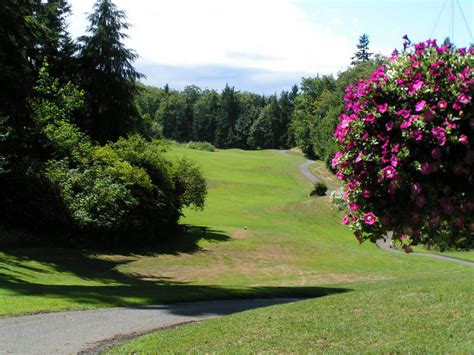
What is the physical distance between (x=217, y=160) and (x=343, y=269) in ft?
228

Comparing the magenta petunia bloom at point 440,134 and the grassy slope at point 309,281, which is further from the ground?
the magenta petunia bloom at point 440,134

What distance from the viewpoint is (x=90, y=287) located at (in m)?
16.6

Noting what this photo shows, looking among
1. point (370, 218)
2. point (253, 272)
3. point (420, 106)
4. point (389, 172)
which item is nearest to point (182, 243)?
point (253, 272)

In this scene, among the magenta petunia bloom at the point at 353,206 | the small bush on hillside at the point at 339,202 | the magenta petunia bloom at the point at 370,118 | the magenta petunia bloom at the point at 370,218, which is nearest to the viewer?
the magenta petunia bloom at the point at 370,118

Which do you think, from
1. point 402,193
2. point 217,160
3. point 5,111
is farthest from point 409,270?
point 217,160

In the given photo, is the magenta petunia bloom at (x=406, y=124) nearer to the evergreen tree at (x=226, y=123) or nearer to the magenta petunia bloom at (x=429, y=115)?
the magenta petunia bloom at (x=429, y=115)

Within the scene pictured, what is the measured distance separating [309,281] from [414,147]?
21.0 meters

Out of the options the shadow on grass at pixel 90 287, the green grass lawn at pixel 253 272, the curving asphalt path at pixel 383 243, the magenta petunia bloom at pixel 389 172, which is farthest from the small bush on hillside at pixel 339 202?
the shadow on grass at pixel 90 287

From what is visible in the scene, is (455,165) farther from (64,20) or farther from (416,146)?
(64,20)

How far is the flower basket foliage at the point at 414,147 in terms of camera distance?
4.94m

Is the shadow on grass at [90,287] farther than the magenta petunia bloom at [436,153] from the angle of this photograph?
Yes

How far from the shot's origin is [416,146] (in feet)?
16.7

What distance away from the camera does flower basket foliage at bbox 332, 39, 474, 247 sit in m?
4.94

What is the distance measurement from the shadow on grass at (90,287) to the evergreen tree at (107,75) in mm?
12519
